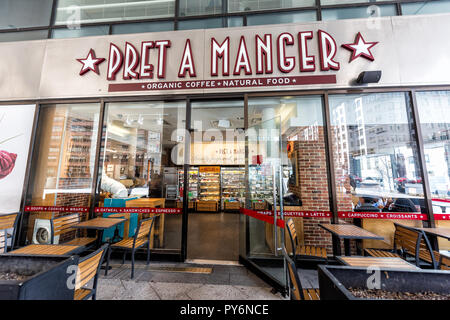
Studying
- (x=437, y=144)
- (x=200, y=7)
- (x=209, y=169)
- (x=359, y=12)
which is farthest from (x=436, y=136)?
(x=209, y=169)

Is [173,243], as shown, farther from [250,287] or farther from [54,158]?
[54,158]

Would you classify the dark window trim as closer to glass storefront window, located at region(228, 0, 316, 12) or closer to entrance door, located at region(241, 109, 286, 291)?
glass storefront window, located at region(228, 0, 316, 12)

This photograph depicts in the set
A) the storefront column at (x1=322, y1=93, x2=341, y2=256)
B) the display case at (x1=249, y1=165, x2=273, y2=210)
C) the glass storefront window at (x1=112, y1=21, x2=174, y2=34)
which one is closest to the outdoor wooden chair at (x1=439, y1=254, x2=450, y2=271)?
the storefront column at (x1=322, y1=93, x2=341, y2=256)

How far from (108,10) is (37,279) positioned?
5.49 meters

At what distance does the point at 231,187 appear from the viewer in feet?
28.8

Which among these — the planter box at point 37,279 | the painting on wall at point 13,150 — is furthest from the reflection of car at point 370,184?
the painting on wall at point 13,150

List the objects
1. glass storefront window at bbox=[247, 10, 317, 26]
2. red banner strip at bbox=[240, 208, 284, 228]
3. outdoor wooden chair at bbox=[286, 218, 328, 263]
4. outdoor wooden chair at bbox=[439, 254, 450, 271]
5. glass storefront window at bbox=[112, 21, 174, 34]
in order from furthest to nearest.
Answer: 1. glass storefront window at bbox=[112, 21, 174, 34]
2. glass storefront window at bbox=[247, 10, 317, 26]
3. red banner strip at bbox=[240, 208, 284, 228]
4. outdoor wooden chair at bbox=[286, 218, 328, 263]
5. outdoor wooden chair at bbox=[439, 254, 450, 271]

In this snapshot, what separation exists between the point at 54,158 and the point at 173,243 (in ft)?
10.2

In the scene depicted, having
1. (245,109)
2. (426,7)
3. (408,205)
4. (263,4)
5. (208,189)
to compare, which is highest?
(263,4)

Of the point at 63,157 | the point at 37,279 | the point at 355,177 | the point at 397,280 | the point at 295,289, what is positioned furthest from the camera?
the point at 63,157

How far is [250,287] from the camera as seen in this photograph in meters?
2.65

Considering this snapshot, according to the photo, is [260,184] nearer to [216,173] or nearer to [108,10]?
[108,10]

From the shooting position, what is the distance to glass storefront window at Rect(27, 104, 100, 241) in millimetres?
3832

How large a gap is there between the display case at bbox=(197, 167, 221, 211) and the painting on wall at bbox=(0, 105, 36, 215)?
18.9ft
